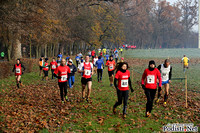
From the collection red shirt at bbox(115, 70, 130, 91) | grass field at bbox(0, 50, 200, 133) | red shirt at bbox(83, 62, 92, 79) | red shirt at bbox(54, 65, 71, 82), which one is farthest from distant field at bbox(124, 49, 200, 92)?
red shirt at bbox(54, 65, 71, 82)

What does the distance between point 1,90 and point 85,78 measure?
21.4ft

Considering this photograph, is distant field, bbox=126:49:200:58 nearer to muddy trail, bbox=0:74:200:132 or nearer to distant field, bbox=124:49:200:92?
distant field, bbox=124:49:200:92

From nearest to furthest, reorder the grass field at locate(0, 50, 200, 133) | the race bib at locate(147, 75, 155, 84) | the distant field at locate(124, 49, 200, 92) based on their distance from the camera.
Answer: the grass field at locate(0, 50, 200, 133) < the race bib at locate(147, 75, 155, 84) < the distant field at locate(124, 49, 200, 92)

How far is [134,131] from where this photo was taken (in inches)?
283

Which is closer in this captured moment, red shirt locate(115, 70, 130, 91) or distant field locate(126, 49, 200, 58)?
red shirt locate(115, 70, 130, 91)

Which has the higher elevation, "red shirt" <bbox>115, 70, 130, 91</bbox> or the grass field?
"red shirt" <bbox>115, 70, 130, 91</bbox>

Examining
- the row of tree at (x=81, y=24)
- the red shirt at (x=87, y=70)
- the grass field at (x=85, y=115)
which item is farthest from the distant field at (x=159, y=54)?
the red shirt at (x=87, y=70)

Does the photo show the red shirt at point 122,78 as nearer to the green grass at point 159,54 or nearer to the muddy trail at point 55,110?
the muddy trail at point 55,110

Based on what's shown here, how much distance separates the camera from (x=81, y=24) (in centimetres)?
4356

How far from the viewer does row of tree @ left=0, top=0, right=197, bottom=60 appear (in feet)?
50.4

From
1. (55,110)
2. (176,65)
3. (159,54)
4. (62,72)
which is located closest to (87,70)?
(62,72)

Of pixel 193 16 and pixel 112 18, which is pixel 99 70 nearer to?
pixel 112 18

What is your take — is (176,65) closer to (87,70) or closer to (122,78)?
(87,70)

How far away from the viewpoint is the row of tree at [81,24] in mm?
15359
